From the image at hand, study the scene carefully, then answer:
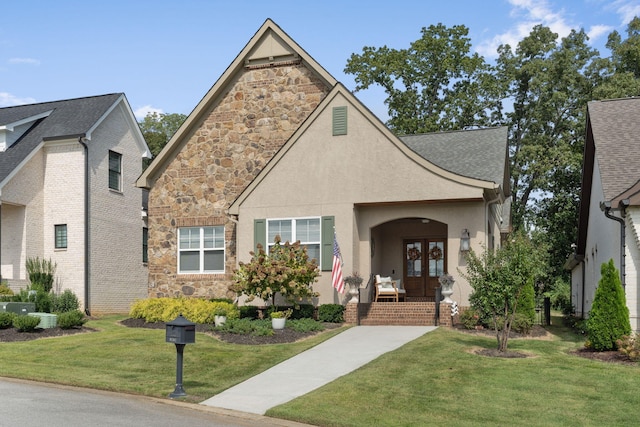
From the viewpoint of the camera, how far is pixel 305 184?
20.4 meters

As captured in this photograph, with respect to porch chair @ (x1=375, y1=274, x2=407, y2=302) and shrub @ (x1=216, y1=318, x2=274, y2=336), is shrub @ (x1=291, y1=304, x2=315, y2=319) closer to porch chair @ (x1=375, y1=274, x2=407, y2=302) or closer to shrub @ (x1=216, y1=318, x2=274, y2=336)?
shrub @ (x1=216, y1=318, x2=274, y2=336)

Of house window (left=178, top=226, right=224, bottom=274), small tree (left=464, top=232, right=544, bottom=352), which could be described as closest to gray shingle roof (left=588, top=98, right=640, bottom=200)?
small tree (left=464, top=232, right=544, bottom=352)

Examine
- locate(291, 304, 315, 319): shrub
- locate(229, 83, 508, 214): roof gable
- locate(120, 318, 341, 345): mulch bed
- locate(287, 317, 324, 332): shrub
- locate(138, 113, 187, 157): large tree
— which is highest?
locate(138, 113, 187, 157): large tree

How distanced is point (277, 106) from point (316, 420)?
49.5 feet

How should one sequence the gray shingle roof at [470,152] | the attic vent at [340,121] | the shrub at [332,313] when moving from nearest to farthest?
the shrub at [332,313] < the gray shingle roof at [470,152] < the attic vent at [340,121]

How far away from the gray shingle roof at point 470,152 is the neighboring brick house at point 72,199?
40.1ft

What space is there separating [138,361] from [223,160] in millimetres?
10528

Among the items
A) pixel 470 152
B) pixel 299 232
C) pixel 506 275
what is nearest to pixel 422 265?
pixel 470 152

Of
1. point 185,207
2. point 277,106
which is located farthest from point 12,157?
point 277,106

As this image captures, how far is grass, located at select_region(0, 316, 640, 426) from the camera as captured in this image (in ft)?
31.8

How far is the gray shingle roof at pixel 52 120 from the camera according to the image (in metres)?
26.0

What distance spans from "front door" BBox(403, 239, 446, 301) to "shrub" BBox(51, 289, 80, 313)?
11.7 m

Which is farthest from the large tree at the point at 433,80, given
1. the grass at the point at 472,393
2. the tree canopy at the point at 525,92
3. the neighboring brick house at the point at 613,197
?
the grass at the point at 472,393

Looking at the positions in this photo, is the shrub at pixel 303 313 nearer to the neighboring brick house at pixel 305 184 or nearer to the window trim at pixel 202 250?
the neighboring brick house at pixel 305 184
